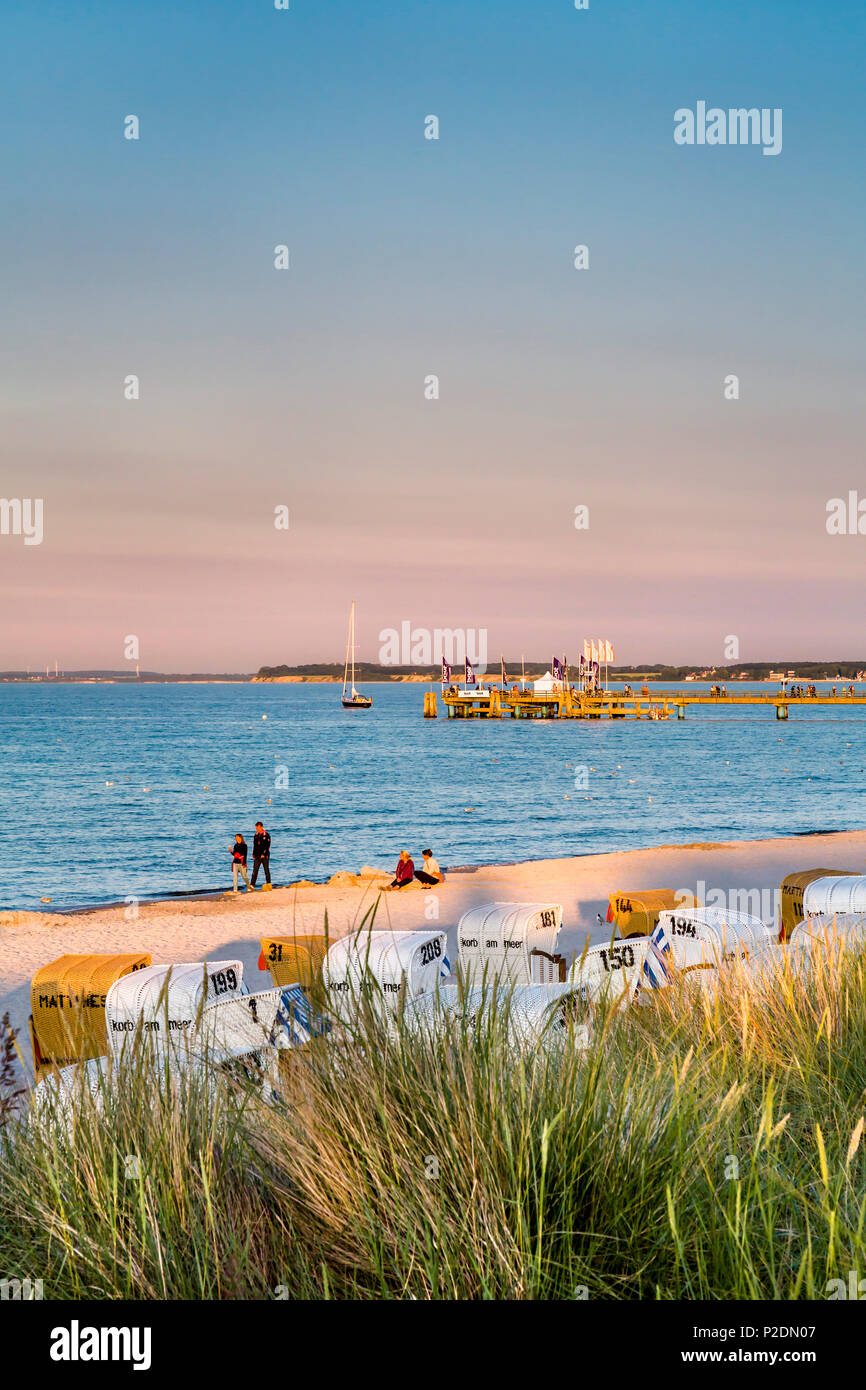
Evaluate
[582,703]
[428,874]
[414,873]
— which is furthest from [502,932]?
[582,703]

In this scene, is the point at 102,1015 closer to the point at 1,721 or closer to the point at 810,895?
the point at 810,895

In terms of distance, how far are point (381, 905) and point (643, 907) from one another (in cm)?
679

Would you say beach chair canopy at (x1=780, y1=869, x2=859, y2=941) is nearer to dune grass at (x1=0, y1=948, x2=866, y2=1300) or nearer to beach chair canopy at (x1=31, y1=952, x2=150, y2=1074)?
beach chair canopy at (x1=31, y1=952, x2=150, y2=1074)

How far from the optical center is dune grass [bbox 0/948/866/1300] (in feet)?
9.79

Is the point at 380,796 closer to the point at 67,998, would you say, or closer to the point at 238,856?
the point at 238,856

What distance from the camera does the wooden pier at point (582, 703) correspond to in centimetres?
14838

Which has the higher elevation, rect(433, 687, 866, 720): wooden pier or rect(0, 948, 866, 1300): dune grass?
rect(0, 948, 866, 1300): dune grass

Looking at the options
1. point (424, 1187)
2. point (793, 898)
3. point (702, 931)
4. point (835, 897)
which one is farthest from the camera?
point (793, 898)

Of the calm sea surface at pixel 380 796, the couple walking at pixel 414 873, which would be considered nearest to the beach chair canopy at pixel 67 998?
the couple walking at pixel 414 873

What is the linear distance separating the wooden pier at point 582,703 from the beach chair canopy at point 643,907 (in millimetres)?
130648

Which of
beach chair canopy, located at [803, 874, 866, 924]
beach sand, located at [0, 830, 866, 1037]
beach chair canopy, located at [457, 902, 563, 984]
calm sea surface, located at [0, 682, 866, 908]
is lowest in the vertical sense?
calm sea surface, located at [0, 682, 866, 908]

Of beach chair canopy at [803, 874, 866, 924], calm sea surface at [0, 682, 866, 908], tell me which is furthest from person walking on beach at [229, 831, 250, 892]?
beach chair canopy at [803, 874, 866, 924]

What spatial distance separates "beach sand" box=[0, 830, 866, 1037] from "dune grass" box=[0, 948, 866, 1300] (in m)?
11.5

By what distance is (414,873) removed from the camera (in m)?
25.4
